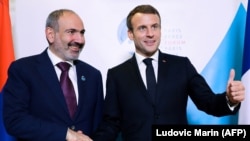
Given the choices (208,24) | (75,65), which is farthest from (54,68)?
(208,24)

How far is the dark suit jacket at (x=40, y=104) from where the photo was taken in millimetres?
2279

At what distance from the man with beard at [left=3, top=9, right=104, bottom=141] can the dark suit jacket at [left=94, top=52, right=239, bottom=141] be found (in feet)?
0.42

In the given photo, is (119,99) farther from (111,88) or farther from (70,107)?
(70,107)

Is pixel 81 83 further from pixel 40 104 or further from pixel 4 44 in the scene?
pixel 4 44

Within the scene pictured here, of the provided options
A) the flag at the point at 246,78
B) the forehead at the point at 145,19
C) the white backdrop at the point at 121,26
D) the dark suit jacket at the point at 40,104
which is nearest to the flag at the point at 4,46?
the white backdrop at the point at 121,26

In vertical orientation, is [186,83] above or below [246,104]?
above

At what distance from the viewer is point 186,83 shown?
2475mm

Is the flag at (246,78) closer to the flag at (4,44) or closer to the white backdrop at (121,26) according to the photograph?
the white backdrop at (121,26)

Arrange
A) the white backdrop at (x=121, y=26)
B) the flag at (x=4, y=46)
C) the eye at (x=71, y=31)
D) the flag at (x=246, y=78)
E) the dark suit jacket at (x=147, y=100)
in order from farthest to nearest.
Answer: the white backdrop at (x=121, y=26)
the flag at (x=4, y=46)
the flag at (x=246, y=78)
the eye at (x=71, y=31)
the dark suit jacket at (x=147, y=100)

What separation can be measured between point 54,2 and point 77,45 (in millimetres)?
833

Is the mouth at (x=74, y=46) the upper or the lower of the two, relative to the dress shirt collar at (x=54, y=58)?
upper

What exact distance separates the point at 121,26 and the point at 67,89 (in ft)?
3.11

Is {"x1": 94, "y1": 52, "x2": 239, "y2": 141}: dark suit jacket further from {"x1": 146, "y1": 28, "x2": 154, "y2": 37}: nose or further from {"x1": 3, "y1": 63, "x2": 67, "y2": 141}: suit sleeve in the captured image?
{"x1": 3, "y1": 63, "x2": 67, "y2": 141}: suit sleeve

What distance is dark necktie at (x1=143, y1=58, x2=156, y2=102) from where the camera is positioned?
8.06 ft
